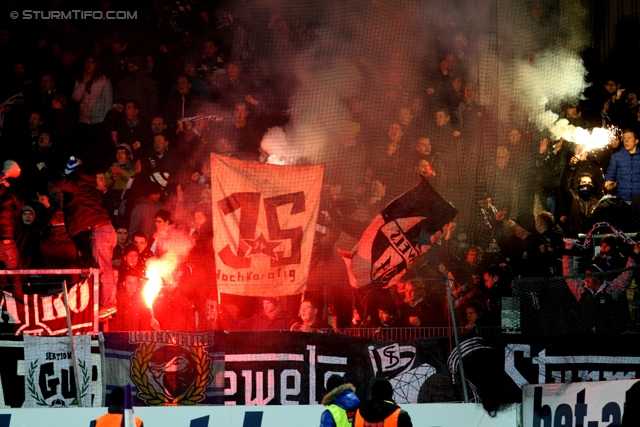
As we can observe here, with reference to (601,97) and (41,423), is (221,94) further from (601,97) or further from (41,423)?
(41,423)

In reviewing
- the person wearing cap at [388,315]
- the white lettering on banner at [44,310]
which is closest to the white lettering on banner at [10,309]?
the white lettering on banner at [44,310]

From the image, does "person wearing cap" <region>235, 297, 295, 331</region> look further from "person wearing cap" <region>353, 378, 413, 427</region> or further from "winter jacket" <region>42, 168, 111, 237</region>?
"person wearing cap" <region>353, 378, 413, 427</region>

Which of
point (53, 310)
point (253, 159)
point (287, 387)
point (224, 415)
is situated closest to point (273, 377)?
point (287, 387)

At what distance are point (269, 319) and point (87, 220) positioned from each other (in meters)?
2.86

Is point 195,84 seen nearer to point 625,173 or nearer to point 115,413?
point 625,173

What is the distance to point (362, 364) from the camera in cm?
779

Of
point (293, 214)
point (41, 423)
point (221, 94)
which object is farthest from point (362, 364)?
point (221, 94)

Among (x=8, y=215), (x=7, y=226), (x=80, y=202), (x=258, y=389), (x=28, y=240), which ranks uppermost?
(x=80, y=202)

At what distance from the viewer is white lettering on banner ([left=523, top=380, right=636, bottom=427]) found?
219 inches

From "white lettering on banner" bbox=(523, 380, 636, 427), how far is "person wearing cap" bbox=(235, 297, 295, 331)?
429 centimetres

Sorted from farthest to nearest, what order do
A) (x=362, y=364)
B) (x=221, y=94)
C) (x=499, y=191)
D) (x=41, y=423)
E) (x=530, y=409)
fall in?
(x=221, y=94), (x=499, y=191), (x=362, y=364), (x=41, y=423), (x=530, y=409)

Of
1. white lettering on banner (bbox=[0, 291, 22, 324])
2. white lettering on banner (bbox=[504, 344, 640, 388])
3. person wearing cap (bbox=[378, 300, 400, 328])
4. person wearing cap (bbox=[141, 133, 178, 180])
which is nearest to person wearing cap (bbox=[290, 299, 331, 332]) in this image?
person wearing cap (bbox=[378, 300, 400, 328])

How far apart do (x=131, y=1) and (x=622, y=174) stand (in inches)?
281

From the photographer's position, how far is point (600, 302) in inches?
303
